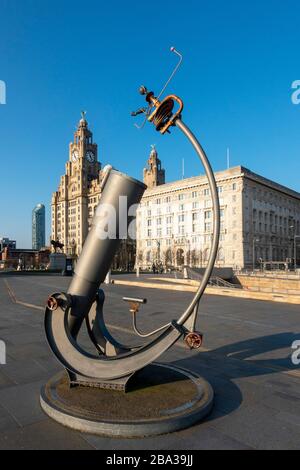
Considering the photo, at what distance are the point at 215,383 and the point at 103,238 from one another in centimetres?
350

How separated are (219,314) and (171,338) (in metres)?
9.13

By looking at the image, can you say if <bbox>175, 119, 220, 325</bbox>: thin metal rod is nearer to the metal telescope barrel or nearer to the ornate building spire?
the metal telescope barrel

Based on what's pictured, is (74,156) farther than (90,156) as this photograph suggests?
Yes

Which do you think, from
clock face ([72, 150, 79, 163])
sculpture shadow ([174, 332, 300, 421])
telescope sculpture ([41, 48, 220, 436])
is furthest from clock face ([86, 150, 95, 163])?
telescope sculpture ([41, 48, 220, 436])

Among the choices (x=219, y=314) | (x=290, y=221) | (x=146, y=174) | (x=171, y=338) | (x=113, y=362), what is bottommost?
(x=219, y=314)

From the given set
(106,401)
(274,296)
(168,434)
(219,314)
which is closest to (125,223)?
(106,401)

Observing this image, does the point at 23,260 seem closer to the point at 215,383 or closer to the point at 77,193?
the point at 77,193

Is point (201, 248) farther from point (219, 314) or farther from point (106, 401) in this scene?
point (106, 401)

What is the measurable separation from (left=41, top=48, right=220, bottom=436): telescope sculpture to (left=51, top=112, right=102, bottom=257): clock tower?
156 meters

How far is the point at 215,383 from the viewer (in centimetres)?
607

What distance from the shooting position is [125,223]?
556cm

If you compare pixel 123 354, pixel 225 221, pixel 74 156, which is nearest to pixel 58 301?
pixel 123 354

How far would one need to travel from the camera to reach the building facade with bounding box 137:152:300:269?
8294 cm
